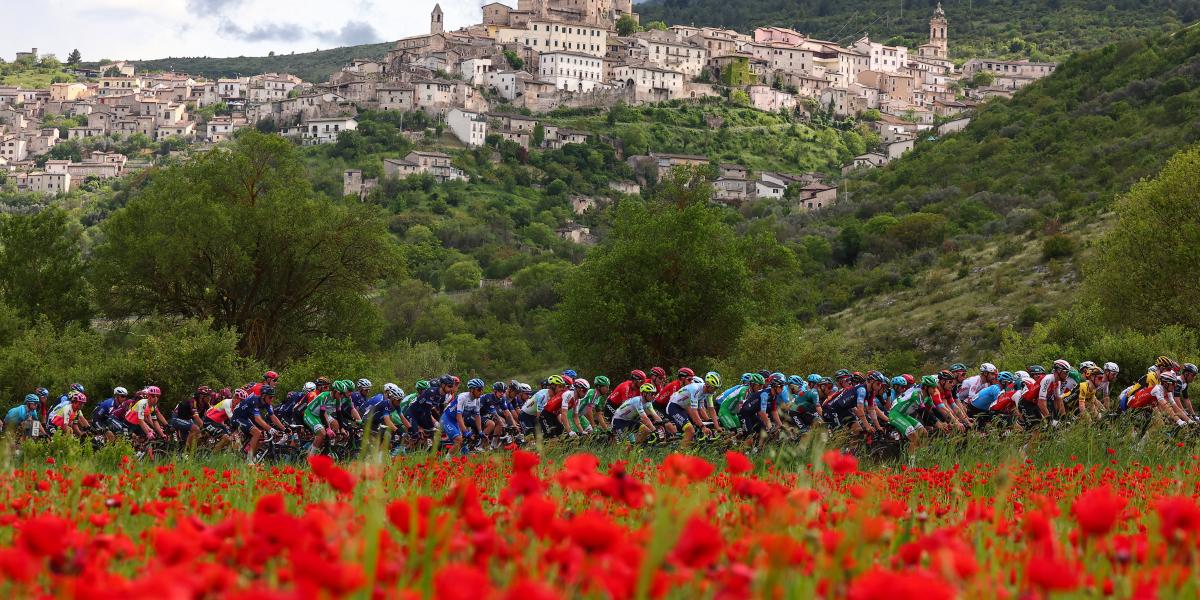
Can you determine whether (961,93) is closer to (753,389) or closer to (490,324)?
(490,324)

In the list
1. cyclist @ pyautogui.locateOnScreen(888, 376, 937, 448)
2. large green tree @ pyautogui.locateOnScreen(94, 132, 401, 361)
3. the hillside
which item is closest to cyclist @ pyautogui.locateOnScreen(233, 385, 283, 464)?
cyclist @ pyautogui.locateOnScreen(888, 376, 937, 448)

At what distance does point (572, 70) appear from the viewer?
629ft

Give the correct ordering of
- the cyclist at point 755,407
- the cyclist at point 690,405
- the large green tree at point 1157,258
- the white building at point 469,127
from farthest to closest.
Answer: the white building at point 469,127 → the large green tree at point 1157,258 → the cyclist at point 690,405 → the cyclist at point 755,407

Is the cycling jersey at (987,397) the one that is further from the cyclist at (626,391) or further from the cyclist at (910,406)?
the cyclist at (626,391)

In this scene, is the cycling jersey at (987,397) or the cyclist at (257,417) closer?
the cycling jersey at (987,397)

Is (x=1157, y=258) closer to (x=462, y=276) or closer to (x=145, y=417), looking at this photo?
(x=145, y=417)

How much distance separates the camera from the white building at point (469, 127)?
6516 inches

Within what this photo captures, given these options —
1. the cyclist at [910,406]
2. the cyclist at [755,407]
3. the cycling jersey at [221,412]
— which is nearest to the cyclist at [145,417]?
the cycling jersey at [221,412]

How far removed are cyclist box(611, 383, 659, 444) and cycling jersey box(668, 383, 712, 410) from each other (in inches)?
23.9

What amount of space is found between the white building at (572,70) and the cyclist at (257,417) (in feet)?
559

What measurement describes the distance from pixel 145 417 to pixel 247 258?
16561 mm

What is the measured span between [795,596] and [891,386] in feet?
52.4

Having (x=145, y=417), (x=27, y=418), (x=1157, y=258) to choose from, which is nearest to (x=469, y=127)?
(x=1157, y=258)

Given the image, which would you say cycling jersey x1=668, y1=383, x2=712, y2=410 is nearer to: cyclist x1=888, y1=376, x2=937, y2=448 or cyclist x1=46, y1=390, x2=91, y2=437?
cyclist x1=888, y1=376, x2=937, y2=448
